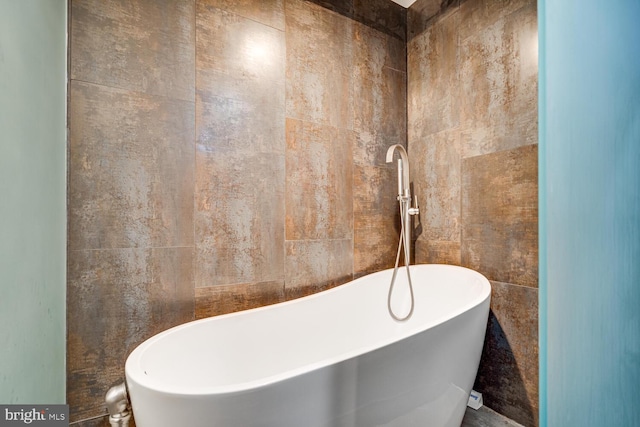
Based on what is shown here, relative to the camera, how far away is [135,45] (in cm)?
120

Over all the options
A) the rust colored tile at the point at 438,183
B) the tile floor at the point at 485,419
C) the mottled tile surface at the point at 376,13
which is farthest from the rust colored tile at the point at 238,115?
the tile floor at the point at 485,419

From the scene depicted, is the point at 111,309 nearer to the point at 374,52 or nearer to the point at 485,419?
the point at 485,419

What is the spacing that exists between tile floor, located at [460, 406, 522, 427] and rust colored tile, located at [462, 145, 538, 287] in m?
0.65

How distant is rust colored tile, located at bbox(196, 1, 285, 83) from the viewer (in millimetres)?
1330

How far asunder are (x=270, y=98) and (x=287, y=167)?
0.36 meters

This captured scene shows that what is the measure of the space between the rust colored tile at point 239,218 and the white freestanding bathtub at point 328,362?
0.23 metres

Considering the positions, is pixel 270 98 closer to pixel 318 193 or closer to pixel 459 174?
pixel 318 193

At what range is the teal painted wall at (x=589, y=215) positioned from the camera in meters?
0.36

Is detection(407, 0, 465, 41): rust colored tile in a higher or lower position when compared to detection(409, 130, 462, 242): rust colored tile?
higher

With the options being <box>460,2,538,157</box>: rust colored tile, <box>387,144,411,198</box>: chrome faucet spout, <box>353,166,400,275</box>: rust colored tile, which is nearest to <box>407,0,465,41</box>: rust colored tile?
<box>460,2,538,157</box>: rust colored tile

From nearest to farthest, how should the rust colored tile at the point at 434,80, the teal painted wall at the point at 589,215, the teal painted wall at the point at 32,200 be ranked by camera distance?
the teal painted wall at the point at 589,215 → the teal painted wall at the point at 32,200 → the rust colored tile at the point at 434,80

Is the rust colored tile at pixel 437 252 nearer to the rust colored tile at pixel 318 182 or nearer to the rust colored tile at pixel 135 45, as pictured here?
the rust colored tile at pixel 318 182

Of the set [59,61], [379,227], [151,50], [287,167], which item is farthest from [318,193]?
[59,61]

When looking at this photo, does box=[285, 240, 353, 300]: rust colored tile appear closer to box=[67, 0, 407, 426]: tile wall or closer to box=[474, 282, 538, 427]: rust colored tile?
box=[67, 0, 407, 426]: tile wall
